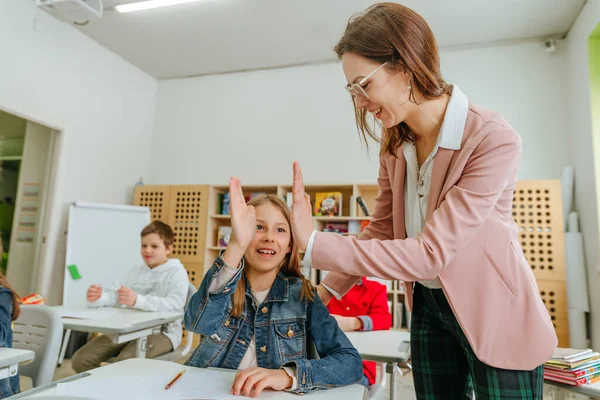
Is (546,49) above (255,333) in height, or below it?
above

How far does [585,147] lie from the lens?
358cm

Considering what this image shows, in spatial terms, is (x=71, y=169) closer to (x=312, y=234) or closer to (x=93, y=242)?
(x=93, y=242)

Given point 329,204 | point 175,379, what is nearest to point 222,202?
point 329,204

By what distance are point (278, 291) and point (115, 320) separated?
49.9 inches

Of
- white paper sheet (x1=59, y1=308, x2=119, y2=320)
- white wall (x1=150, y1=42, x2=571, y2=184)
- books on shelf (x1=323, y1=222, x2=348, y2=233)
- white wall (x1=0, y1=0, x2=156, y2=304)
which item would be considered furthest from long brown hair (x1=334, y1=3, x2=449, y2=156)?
white wall (x1=0, y1=0, x2=156, y2=304)

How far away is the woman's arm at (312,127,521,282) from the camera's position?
0.81 metres

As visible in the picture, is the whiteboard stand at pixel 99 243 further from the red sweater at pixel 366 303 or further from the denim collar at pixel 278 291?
the denim collar at pixel 278 291

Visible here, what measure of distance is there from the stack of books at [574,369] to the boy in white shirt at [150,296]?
6.15ft

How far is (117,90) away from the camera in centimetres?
497

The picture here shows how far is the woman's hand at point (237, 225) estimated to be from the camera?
3.15 feet

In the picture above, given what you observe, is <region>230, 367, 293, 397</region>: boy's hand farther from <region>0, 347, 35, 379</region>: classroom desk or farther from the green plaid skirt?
<region>0, 347, 35, 379</region>: classroom desk

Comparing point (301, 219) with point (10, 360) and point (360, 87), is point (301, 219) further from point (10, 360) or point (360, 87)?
point (10, 360)

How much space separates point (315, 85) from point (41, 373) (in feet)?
13.2

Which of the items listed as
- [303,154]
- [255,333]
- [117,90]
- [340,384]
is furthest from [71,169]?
[340,384]
